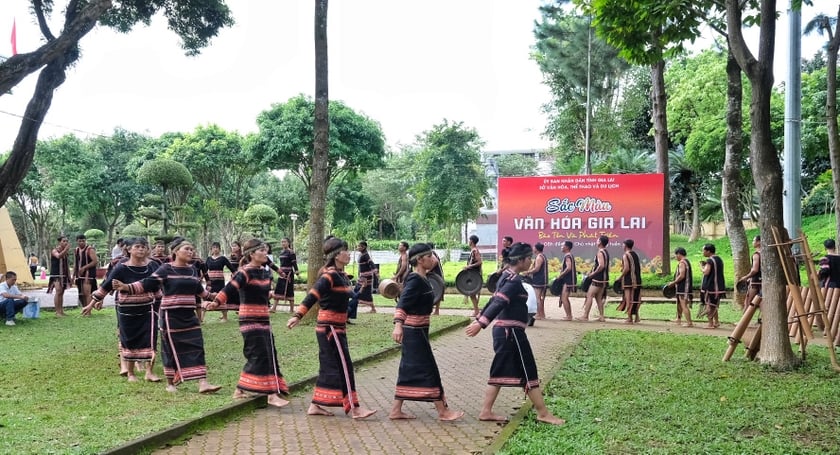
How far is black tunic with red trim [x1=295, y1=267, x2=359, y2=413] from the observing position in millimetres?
6410

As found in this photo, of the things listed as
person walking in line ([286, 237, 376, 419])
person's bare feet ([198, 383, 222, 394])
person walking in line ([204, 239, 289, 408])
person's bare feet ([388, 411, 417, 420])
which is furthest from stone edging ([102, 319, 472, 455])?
person's bare feet ([388, 411, 417, 420])

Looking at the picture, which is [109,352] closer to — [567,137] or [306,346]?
[306,346]

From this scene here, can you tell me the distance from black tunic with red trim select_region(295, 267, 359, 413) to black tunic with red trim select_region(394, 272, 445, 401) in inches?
19.2

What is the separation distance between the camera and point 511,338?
620 cm

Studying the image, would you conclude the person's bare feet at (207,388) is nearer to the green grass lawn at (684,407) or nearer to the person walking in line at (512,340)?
the person walking in line at (512,340)

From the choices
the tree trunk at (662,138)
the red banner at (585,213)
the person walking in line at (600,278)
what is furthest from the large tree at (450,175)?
the person walking in line at (600,278)

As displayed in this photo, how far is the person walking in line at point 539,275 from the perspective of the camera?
14291 millimetres

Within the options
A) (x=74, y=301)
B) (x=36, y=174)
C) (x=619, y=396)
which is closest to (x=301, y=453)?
(x=619, y=396)

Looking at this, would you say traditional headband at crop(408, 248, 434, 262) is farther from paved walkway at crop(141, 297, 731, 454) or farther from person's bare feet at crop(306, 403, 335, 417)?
person's bare feet at crop(306, 403, 335, 417)

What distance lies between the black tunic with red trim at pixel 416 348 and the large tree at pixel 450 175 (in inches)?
869

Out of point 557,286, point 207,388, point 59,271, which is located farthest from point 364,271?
point 207,388

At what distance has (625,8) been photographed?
9.74 meters

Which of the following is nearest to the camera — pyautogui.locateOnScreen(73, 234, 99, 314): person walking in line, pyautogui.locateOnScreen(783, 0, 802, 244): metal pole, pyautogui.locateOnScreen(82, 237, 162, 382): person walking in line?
pyautogui.locateOnScreen(82, 237, 162, 382): person walking in line

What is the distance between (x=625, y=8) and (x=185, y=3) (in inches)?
362
